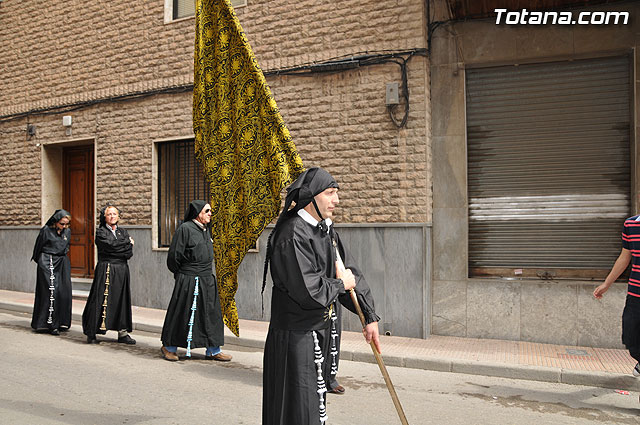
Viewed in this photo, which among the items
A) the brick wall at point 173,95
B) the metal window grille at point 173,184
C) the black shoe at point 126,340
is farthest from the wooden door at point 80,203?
the black shoe at point 126,340

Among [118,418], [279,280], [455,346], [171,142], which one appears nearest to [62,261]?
[171,142]

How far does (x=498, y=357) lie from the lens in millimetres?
7539

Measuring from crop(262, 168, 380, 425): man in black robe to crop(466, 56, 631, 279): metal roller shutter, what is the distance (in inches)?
236

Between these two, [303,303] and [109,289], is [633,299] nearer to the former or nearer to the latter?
[303,303]

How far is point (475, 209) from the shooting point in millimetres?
9305

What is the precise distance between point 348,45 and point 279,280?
7.09 metres

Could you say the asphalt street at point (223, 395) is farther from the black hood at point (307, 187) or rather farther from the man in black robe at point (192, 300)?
the black hood at point (307, 187)

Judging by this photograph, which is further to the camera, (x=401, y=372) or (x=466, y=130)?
(x=466, y=130)

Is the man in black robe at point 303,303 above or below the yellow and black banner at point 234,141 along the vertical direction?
below

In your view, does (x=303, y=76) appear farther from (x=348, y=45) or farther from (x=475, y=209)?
(x=475, y=209)

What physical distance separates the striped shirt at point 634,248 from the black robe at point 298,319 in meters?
3.25

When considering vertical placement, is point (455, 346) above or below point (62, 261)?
below

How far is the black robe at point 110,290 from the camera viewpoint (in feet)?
27.7

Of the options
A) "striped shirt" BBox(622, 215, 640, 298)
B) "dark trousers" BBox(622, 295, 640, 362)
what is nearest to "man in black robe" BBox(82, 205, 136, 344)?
"dark trousers" BBox(622, 295, 640, 362)
